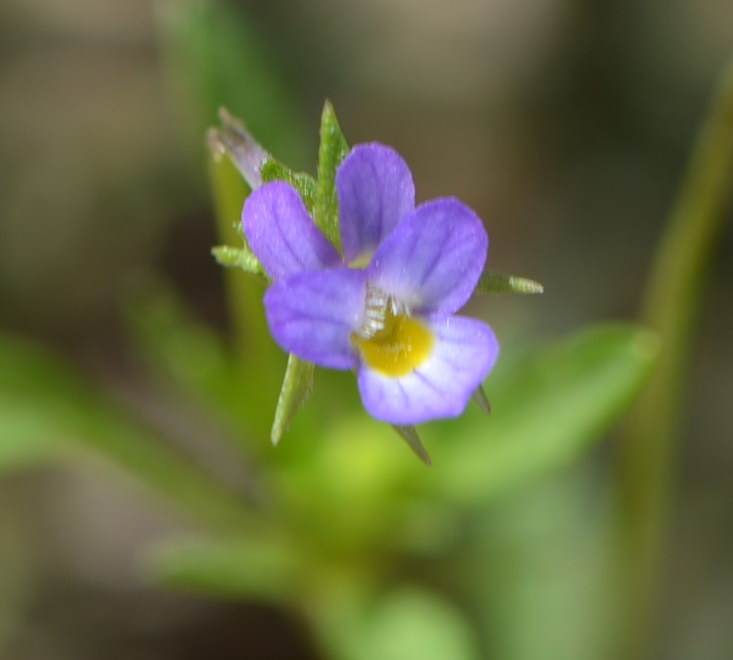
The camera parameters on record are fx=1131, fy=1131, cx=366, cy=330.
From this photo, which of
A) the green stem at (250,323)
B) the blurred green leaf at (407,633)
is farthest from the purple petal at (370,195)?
the blurred green leaf at (407,633)

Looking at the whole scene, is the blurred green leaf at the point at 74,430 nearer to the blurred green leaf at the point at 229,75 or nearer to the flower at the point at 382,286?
the blurred green leaf at the point at 229,75

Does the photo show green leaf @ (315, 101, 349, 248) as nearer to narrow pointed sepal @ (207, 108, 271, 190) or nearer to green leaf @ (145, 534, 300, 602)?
narrow pointed sepal @ (207, 108, 271, 190)

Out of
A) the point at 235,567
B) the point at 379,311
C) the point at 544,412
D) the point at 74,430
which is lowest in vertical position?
the point at 235,567

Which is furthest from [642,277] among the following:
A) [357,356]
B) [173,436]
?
[357,356]

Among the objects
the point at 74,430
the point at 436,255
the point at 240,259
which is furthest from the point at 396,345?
the point at 74,430

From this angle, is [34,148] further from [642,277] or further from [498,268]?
[642,277]

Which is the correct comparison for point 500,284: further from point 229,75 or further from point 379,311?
point 229,75
